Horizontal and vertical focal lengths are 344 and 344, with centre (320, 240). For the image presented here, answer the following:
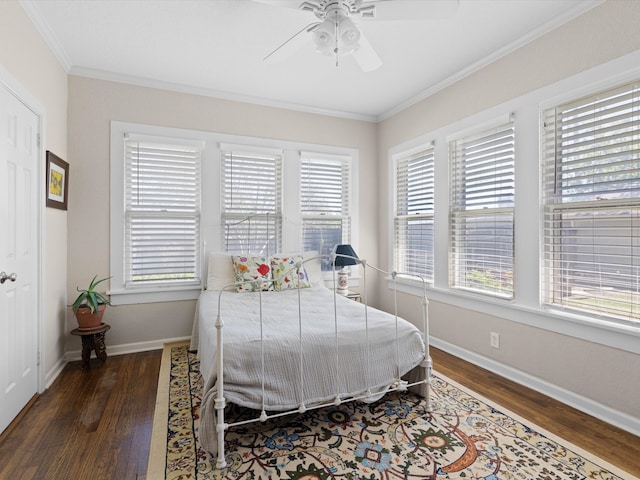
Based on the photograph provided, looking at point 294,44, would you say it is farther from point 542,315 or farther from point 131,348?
point 131,348

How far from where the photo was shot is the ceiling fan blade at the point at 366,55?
225 cm

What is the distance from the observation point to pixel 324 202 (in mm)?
4379

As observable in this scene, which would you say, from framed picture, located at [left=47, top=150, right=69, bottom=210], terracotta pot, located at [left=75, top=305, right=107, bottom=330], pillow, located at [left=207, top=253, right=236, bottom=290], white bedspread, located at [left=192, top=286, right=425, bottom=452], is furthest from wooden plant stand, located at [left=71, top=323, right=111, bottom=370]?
white bedspread, located at [left=192, top=286, right=425, bottom=452]

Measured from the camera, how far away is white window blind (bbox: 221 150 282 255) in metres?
3.91

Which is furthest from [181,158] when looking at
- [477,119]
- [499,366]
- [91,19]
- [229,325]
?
[499,366]

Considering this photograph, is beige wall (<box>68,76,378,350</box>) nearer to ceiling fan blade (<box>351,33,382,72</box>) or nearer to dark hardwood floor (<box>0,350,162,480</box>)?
dark hardwood floor (<box>0,350,162,480</box>)


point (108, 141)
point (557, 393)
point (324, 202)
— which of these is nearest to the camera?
point (557, 393)

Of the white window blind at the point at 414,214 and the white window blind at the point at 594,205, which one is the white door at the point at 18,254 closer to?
the white window blind at the point at 414,214

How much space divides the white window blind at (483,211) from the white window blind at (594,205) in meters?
0.33

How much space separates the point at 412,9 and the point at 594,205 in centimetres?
175

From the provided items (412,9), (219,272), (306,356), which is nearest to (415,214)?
(219,272)

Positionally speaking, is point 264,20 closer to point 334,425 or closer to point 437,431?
point 334,425

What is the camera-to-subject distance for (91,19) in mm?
2553

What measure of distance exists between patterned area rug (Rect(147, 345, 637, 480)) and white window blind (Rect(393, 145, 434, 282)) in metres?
1.79
